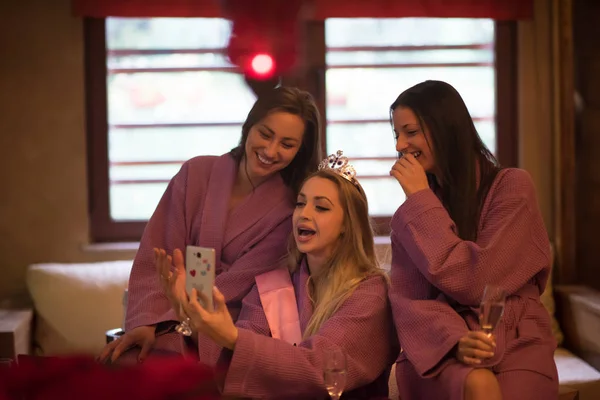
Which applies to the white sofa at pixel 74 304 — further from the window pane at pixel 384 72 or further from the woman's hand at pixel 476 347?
the woman's hand at pixel 476 347

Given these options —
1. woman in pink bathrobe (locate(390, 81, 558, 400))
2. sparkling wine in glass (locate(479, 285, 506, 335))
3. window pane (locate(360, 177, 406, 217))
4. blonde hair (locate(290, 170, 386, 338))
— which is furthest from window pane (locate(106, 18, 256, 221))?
sparkling wine in glass (locate(479, 285, 506, 335))

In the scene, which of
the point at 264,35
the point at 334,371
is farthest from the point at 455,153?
the point at 264,35

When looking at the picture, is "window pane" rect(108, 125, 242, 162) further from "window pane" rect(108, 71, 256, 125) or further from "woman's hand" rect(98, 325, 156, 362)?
"woman's hand" rect(98, 325, 156, 362)

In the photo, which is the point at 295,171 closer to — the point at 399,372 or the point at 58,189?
the point at 399,372

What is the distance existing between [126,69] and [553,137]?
1.99 metres

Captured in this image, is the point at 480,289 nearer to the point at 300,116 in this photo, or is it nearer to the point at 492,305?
the point at 492,305

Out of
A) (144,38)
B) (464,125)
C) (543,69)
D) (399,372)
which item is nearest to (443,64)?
(543,69)

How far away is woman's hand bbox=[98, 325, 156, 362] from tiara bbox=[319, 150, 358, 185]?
2.31 feet

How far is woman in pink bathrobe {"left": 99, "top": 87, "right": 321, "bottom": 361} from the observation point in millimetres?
2766

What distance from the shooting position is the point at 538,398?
2.29 metres

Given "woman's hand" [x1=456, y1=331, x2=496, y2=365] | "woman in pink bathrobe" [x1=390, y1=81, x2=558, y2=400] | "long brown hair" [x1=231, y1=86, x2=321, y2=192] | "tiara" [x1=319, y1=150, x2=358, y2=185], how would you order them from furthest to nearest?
"long brown hair" [x1=231, y1=86, x2=321, y2=192]
"tiara" [x1=319, y1=150, x2=358, y2=185]
"woman in pink bathrobe" [x1=390, y1=81, x2=558, y2=400]
"woman's hand" [x1=456, y1=331, x2=496, y2=365]

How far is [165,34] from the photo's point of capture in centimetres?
419

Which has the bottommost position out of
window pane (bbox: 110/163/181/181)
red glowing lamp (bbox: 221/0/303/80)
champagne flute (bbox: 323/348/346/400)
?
champagne flute (bbox: 323/348/346/400)

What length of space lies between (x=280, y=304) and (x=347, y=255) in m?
0.25
